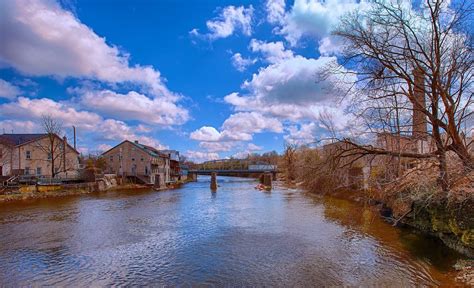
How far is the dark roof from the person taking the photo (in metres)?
43.3

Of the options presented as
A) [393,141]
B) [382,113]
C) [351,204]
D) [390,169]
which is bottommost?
[351,204]

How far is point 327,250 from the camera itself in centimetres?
1344

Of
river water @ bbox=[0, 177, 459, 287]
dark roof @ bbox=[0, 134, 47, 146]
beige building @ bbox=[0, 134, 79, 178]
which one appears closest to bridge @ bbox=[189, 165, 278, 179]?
beige building @ bbox=[0, 134, 79, 178]

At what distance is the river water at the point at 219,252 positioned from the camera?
34.2 ft

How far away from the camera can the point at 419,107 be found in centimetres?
1067

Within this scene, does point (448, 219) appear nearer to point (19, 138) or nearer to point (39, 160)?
point (39, 160)

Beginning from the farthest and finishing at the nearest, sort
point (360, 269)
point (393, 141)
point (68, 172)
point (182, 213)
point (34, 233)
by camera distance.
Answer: point (68, 172)
point (182, 213)
point (34, 233)
point (393, 141)
point (360, 269)

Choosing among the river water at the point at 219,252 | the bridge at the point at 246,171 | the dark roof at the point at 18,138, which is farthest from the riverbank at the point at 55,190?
the bridge at the point at 246,171

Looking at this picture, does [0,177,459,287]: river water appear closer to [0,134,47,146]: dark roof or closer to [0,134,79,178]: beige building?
[0,134,79,178]: beige building

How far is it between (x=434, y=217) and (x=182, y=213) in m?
16.7

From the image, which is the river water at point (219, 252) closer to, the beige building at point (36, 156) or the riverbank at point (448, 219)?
the riverbank at point (448, 219)

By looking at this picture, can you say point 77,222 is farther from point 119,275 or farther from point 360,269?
point 360,269

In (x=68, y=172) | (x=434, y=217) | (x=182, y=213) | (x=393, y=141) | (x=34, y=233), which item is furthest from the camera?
(x=68, y=172)

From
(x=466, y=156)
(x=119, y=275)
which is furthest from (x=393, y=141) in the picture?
(x=119, y=275)
